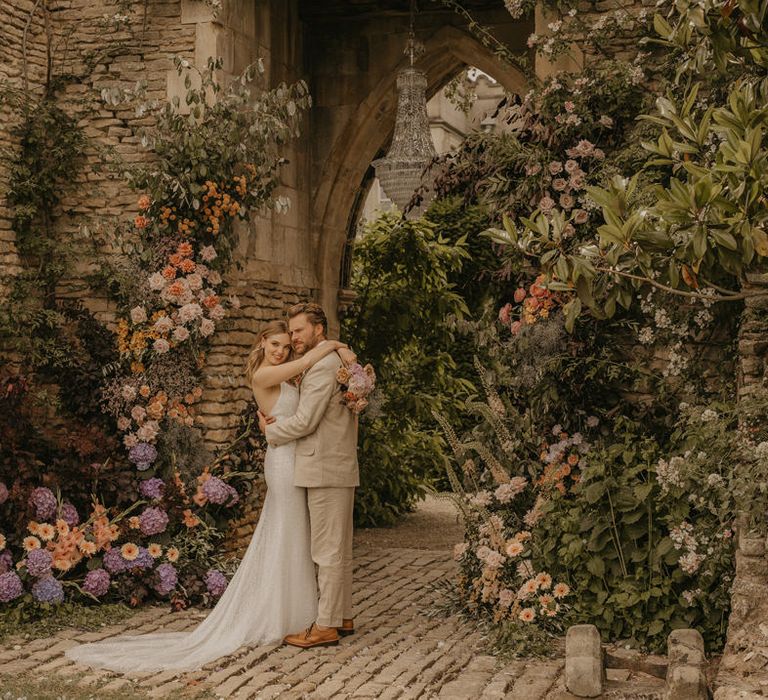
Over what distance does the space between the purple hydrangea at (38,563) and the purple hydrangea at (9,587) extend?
0.10 meters

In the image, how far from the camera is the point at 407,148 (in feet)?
29.2

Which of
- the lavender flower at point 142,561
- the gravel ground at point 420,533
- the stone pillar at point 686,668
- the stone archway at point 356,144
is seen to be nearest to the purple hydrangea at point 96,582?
the lavender flower at point 142,561

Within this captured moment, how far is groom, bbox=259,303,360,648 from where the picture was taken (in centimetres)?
598

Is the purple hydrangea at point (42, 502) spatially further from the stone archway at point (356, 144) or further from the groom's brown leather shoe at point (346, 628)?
the stone archway at point (356, 144)

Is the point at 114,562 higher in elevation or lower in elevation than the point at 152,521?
lower

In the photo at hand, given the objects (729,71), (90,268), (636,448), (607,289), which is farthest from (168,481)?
(729,71)

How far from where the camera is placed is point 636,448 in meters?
6.23

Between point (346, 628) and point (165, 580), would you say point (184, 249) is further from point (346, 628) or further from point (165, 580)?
point (346, 628)

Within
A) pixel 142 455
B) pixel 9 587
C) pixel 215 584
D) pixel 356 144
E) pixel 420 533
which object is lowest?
pixel 420 533

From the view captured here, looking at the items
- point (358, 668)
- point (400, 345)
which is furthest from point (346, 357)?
point (400, 345)

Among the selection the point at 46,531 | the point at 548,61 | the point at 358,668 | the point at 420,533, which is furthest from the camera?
the point at 420,533

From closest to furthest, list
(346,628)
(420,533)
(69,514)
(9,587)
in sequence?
(346,628), (9,587), (69,514), (420,533)

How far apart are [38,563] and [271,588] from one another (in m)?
1.40

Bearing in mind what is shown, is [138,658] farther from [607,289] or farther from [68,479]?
[607,289]
